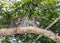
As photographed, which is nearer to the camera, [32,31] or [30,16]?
[32,31]

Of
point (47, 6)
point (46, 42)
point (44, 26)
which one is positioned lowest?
point (46, 42)

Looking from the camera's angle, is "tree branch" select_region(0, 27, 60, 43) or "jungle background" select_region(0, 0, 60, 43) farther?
"jungle background" select_region(0, 0, 60, 43)

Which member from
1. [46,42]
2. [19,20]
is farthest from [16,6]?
[46,42]

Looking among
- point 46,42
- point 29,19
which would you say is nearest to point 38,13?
point 29,19

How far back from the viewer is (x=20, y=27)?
186 cm

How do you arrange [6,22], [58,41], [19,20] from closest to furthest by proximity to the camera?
[58,41], [19,20], [6,22]

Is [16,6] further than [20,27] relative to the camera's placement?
Yes

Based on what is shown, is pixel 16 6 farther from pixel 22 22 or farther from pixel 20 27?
pixel 20 27

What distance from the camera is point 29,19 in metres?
2.08

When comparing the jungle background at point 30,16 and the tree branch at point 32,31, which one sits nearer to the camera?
the tree branch at point 32,31

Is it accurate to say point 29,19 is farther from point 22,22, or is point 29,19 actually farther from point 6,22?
point 6,22

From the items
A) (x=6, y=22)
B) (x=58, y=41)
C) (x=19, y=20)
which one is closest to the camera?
(x=58, y=41)

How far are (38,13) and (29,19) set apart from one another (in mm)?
107

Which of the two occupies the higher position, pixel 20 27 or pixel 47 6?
pixel 47 6
